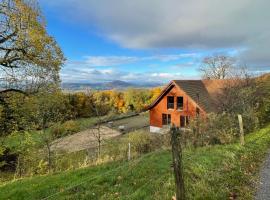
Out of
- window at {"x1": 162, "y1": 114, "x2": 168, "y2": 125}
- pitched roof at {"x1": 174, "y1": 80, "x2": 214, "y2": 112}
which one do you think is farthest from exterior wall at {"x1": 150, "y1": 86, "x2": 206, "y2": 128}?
pitched roof at {"x1": 174, "y1": 80, "x2": 214, "y2": 112}

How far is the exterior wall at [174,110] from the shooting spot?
4456 cm

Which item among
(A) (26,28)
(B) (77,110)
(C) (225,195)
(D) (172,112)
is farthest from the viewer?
(B) (77,110)

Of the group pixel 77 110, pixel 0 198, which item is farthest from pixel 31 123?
pixel 77 110

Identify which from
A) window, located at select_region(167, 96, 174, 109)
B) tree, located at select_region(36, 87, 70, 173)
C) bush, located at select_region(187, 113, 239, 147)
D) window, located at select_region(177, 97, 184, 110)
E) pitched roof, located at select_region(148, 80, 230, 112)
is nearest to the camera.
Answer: tree, located at select_region(36, 87, 70, 173)

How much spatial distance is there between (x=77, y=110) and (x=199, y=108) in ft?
117

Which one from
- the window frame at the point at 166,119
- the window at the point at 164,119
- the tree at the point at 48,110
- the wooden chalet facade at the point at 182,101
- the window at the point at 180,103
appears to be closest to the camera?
the tree at the point at 48,110

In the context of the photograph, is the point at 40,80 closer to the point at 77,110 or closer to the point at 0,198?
the point at 0,198

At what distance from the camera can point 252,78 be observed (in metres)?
38.2

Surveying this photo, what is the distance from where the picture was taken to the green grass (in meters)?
8.36

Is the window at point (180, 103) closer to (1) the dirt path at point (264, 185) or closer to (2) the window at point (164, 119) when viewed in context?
(2) the window at point (164, 119)

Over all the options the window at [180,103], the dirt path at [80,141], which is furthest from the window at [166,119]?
the dirt path at [80,141]

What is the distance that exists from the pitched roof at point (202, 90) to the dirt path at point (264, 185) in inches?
1179

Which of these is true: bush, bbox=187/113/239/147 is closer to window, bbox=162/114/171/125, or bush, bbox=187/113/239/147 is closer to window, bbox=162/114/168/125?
window, bbox=162/114/171/125

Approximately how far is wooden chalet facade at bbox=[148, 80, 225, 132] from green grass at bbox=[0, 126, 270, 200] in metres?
29.1
